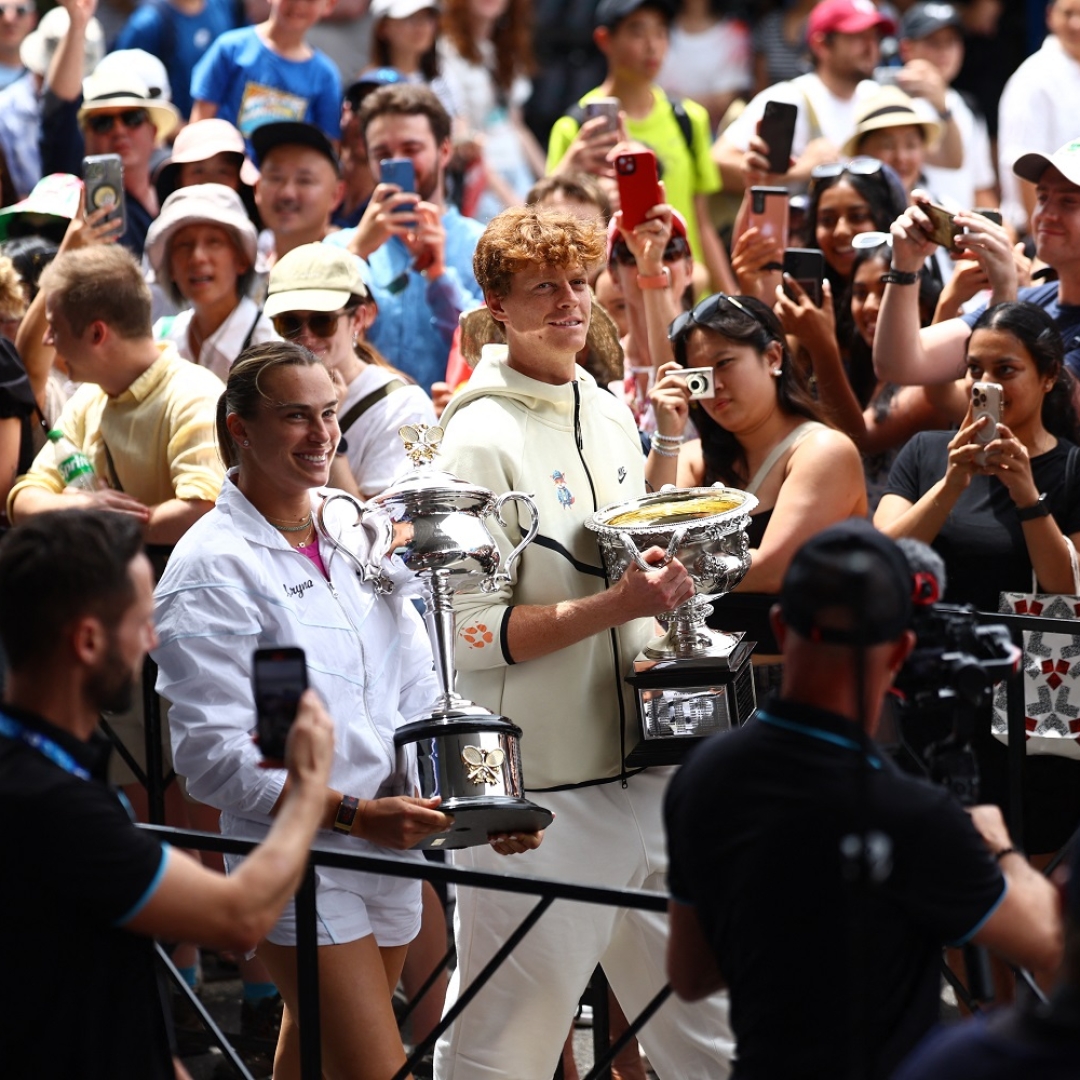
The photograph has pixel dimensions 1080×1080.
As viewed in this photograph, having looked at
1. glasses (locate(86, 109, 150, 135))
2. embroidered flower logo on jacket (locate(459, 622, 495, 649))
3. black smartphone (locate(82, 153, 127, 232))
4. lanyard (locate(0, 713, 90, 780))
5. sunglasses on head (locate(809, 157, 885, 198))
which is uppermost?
glasses (locate(86, 109, 150, 135))

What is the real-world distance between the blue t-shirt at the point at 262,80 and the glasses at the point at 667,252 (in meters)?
2.17

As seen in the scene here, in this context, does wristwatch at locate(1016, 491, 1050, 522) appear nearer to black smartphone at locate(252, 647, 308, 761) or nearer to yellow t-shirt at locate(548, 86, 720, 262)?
black smartphone at locate(252, 647, 308, 761)

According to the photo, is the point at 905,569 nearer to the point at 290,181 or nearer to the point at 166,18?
the point at 290,181

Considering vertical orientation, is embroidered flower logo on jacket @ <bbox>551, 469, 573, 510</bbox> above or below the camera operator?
above

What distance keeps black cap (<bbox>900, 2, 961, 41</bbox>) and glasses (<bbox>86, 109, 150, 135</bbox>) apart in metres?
4.11

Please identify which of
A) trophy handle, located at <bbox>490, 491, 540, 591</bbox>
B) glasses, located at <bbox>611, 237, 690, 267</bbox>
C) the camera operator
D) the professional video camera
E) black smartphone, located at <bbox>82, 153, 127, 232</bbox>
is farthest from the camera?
black smartphone, located at <bbox>82, 153, 127, 232</bbox>

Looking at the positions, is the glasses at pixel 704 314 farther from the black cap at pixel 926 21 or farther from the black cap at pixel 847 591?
the black cap at pixel 926 21

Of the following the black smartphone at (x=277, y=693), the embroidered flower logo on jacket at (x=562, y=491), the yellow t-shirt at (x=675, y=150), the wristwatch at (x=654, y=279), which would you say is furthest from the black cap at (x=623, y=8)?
the black smartphone at (x=277, y=693)

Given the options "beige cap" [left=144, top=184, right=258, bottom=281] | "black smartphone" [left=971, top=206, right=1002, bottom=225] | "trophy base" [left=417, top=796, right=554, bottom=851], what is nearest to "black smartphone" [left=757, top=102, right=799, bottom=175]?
"black smartphone" [left=971, top=206, right=1002, bottom=225]

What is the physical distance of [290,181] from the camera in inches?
250

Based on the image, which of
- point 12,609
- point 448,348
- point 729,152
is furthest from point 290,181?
point 12,609

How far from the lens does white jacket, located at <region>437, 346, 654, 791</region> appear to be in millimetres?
3928

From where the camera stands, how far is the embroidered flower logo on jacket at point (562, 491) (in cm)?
398

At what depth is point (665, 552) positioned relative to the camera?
3785mm
